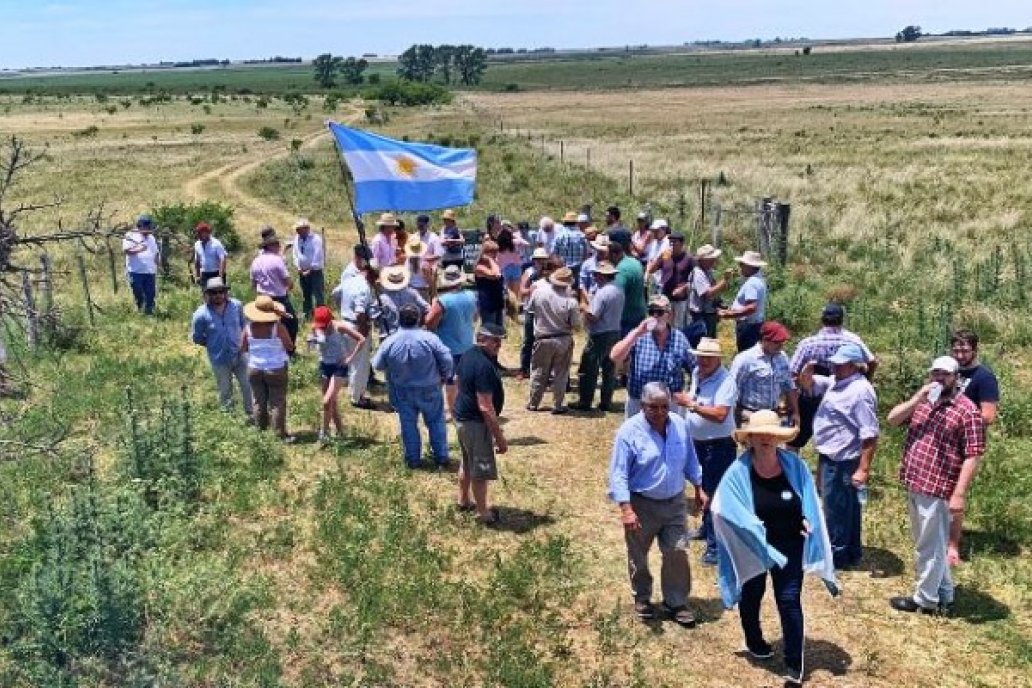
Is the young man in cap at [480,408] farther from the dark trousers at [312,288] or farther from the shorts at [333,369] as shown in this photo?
the dark trousers at [312,288]

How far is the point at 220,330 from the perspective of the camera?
10438 millimetres

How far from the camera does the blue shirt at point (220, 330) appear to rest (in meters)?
10.4

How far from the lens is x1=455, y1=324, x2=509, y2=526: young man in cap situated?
809 cm

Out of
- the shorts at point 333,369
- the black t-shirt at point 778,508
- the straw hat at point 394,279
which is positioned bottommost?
the shorts at point 333,369

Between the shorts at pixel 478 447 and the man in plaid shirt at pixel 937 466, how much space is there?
320 cm

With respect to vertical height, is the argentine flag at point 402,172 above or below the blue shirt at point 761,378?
above

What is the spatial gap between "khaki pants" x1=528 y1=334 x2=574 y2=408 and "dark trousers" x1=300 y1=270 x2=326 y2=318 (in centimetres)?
479

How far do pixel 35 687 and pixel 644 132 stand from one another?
59.0 meters

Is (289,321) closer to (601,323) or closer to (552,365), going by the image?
(552,365)

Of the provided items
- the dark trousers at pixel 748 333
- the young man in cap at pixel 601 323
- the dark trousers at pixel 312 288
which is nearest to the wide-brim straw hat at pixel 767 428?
the dark trousers at pixel 748 333

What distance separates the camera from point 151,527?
8.03 m

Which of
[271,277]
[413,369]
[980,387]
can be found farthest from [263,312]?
[980,387]

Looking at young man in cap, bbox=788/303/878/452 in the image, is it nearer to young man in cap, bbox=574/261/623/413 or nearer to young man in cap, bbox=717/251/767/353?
young man in cap, bbox=717/251/767/353

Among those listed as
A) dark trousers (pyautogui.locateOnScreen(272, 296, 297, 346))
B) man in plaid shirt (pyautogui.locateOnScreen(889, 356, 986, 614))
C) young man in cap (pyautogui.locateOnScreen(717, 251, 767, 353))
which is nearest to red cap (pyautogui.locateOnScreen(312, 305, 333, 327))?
dark trousers (pyautogui.locateOnScreen(272, 296, 297, 346))
